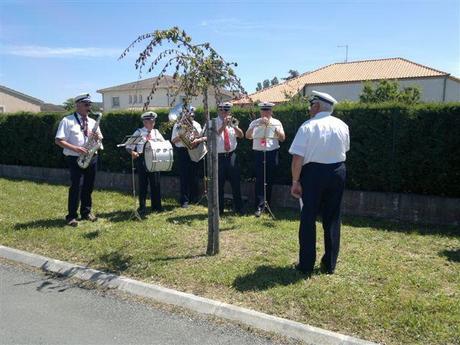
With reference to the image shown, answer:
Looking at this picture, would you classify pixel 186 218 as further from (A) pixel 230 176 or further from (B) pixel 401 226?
(B) pixel 401 226

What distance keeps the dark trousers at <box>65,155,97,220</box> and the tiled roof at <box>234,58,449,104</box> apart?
3863 centimetres

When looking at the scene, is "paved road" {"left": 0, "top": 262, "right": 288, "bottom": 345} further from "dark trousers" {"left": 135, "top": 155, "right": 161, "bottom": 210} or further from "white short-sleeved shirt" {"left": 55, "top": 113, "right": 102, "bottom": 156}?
"dark trousers" {"left": 135, "top": 155, "right": 161, "bottom": 210}

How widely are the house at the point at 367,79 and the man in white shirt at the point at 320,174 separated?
118 feet

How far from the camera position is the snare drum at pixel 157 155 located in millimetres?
8547

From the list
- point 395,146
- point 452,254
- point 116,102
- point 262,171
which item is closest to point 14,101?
point 116,102

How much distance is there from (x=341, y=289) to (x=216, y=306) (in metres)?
1.36

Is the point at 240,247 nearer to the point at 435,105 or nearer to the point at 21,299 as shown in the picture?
the point at 21,299

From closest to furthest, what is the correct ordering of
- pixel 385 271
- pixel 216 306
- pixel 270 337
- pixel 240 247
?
pixel 270 337
pixel 216 306
pixel 385 271
pixel 240 247

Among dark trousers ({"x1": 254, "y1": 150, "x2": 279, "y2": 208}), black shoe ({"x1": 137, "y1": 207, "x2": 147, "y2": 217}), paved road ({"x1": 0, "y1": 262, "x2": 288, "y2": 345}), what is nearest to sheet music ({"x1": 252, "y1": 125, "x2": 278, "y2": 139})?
dark trousers ({"x1": 254, "y1": 150, "x2": 279, "y2": 208})

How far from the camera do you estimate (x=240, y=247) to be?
673 cm

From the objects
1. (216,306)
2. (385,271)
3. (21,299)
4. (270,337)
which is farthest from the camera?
(385,271)

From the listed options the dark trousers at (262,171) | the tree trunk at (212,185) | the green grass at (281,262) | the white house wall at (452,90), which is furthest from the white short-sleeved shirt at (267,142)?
the white house wall at (452,90)

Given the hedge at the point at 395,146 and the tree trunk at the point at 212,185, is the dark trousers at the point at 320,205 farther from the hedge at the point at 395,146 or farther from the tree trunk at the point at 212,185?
the hedge at the point at 395,146

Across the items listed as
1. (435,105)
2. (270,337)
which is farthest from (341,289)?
(435,105)
